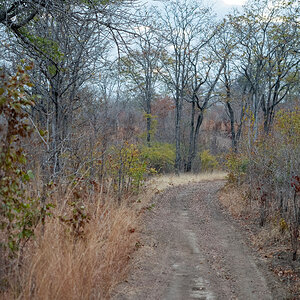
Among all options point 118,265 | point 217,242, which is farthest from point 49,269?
point 217,242

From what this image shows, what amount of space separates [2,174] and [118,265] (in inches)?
112

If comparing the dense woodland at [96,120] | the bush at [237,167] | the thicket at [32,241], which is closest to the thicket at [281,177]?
the dense woodland at [96,120]

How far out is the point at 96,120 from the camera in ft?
40.9

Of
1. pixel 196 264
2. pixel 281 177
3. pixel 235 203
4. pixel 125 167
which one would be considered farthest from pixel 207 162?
pixel 196 264

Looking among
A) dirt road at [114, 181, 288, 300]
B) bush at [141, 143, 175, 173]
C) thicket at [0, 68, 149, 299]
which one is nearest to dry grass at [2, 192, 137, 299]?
thicket at [0, 68, 149, 299]

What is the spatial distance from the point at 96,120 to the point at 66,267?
8555 mm

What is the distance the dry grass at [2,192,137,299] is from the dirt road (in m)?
0.39

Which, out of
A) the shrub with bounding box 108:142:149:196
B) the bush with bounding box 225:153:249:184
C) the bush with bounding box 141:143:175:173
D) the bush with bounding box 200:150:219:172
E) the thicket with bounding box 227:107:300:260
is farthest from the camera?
the bush with bounding box 200:150:219:172

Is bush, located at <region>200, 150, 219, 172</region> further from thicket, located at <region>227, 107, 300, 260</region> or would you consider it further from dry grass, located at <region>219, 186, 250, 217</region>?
thicket, located at <region>227, 107, 300, 260</region>

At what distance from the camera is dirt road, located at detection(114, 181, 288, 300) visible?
5484mm

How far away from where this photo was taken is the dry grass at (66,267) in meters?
3.89

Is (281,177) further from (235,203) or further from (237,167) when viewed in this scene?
(237,167)

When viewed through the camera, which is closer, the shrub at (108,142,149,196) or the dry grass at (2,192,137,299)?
the dry grass at (2,192,137,299)

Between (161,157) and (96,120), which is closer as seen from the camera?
(96,120)
